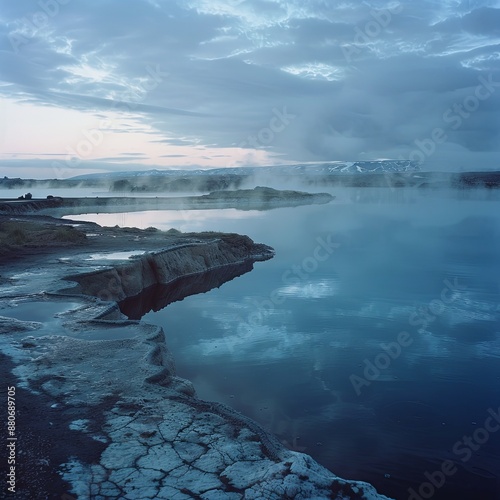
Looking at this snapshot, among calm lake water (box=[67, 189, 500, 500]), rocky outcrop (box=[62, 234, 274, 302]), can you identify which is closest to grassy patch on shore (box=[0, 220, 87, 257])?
rocky outcrop (box=[62, 234, 274, 302])

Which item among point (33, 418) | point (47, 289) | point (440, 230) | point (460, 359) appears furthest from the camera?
point (440, 230)

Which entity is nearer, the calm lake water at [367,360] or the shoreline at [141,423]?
the shoreline at [141,423]

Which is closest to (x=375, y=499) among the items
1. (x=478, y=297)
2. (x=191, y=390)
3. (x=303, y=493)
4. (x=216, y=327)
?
(x=303, y=493)

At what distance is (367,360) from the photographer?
1304 centimetres

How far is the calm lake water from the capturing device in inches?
337

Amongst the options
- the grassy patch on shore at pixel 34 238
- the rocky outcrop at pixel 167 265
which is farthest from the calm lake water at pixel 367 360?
the grassy patch on shore at pixel 34 238

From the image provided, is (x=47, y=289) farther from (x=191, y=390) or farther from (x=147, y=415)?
(x=147, y=415)

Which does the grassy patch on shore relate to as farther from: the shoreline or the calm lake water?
the shoreline

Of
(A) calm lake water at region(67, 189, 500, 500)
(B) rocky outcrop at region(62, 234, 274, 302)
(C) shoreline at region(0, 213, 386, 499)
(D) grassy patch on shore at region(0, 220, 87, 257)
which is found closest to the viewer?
(C) shoreline at region(0, 213, 386, 499)

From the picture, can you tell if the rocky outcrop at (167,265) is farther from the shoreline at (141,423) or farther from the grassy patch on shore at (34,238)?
the grassy patch on shore at (34,238)

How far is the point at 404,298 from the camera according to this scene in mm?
20000

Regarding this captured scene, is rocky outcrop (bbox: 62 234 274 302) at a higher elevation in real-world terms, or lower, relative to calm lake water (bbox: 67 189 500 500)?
higher

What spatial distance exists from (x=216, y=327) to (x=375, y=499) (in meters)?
11.5

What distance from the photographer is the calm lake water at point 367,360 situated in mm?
8555
